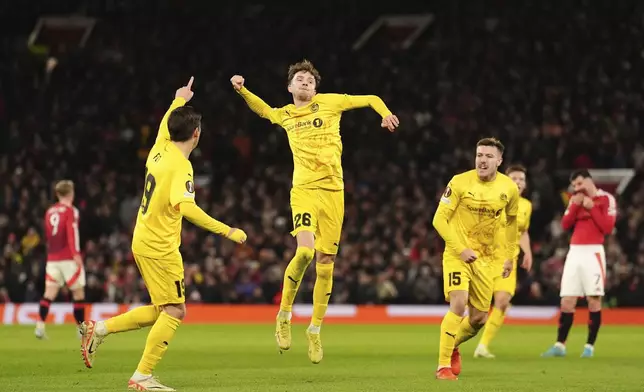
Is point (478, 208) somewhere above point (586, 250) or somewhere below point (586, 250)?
above

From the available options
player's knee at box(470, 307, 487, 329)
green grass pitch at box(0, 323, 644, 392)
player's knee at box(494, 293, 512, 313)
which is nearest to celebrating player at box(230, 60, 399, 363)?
green grass pitch at box(0, 323, 644, 392)

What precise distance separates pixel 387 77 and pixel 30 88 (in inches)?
372

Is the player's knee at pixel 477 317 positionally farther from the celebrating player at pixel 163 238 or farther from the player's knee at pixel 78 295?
the player's knee at pixel 78 295

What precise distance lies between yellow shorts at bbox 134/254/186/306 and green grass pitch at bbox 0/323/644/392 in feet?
2.70

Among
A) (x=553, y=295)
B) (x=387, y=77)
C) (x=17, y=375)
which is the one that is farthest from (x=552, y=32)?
(x=17, y=375)

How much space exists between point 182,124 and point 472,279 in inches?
142

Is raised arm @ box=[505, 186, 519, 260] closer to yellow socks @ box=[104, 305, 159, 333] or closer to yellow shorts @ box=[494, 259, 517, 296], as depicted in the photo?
yellow shorts @ box=[494, 259, 517, 296]

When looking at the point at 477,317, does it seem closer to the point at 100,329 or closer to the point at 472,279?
the point at 472,279

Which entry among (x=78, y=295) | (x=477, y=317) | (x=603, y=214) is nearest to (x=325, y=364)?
(x=477, y=317)

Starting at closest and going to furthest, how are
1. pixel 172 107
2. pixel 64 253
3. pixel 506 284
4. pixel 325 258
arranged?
pixel 172 107, pixel 325 258, pixel 506 284, pixel 64 253

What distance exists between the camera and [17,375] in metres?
12.3

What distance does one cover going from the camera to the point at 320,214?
1302 centimetres

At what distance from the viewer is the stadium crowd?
25.4 meters

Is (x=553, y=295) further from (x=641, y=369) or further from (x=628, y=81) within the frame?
(x=641, y=369)
